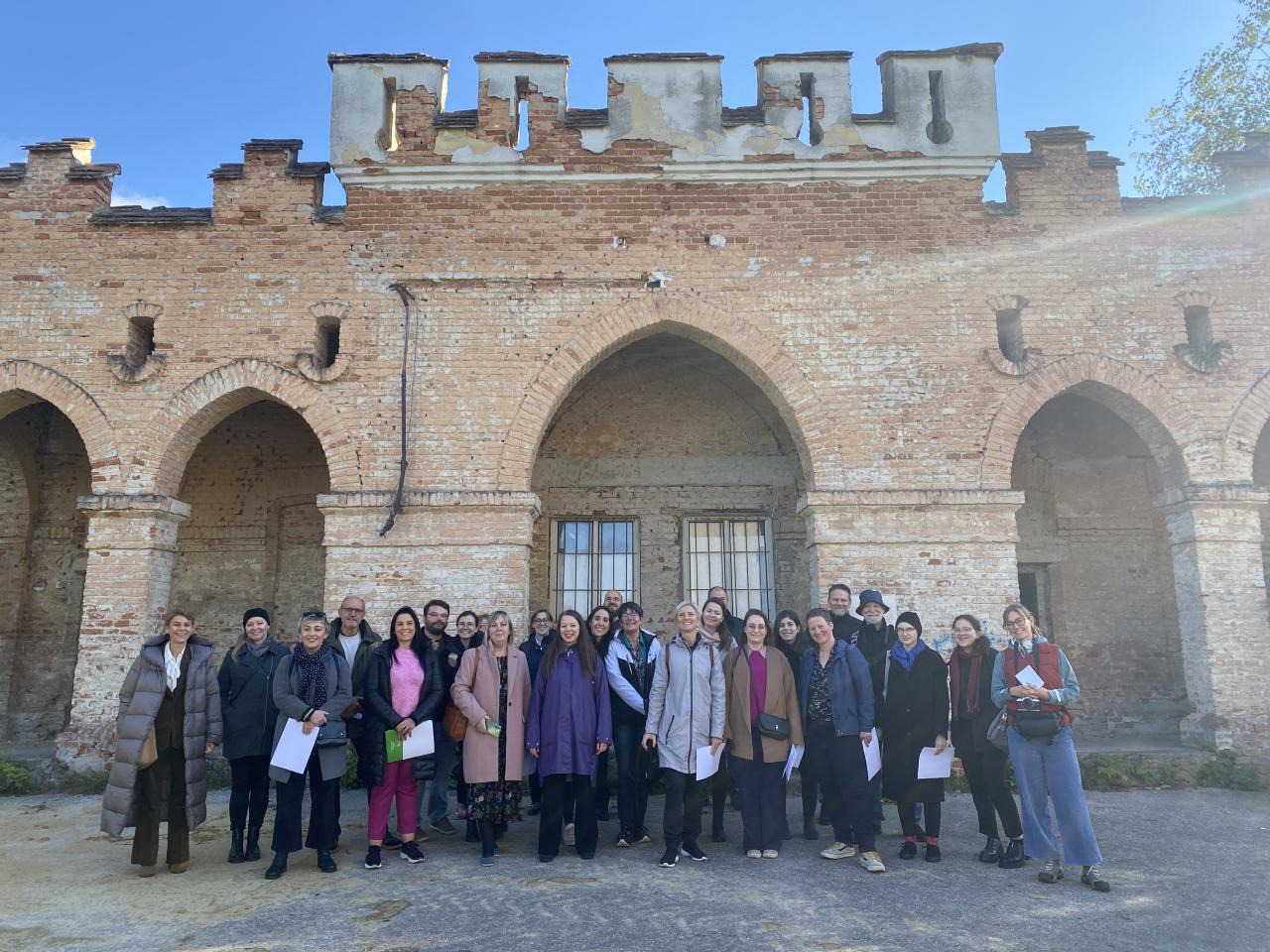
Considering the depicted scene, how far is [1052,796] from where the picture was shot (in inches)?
222

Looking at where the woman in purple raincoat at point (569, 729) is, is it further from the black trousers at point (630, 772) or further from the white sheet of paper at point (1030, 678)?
the white sheet of paper at point (1030, 678)

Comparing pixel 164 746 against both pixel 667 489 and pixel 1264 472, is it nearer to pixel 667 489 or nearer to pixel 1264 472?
Answer: pixel 667 489

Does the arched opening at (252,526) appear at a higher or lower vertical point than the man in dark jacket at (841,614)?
higher

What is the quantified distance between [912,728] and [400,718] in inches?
145

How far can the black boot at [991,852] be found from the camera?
6016 millimetres

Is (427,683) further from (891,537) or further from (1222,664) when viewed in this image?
(1222,664)

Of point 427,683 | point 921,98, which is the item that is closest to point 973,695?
point 427,683

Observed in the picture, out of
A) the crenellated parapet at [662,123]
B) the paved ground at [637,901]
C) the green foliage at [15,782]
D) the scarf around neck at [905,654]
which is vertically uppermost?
the crenellated parapet at [662,123]

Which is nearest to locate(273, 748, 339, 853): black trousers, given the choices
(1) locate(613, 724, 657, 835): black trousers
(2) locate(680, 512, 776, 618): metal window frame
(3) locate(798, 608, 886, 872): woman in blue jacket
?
(1) locate(613, 724, 657, 835): black trousers

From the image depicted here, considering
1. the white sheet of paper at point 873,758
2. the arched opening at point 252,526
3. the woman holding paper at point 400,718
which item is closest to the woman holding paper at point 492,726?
the woman holding paper at point 400,718

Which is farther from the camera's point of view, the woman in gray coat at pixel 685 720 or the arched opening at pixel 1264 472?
the arched opening at pixel 1264 472

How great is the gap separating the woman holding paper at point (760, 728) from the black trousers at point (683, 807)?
0.33m

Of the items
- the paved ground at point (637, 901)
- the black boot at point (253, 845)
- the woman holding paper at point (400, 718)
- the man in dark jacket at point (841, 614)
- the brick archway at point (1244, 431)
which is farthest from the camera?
the brick archway at point (1244, 431)

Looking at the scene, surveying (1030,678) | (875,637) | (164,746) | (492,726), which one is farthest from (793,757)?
(164,746)
